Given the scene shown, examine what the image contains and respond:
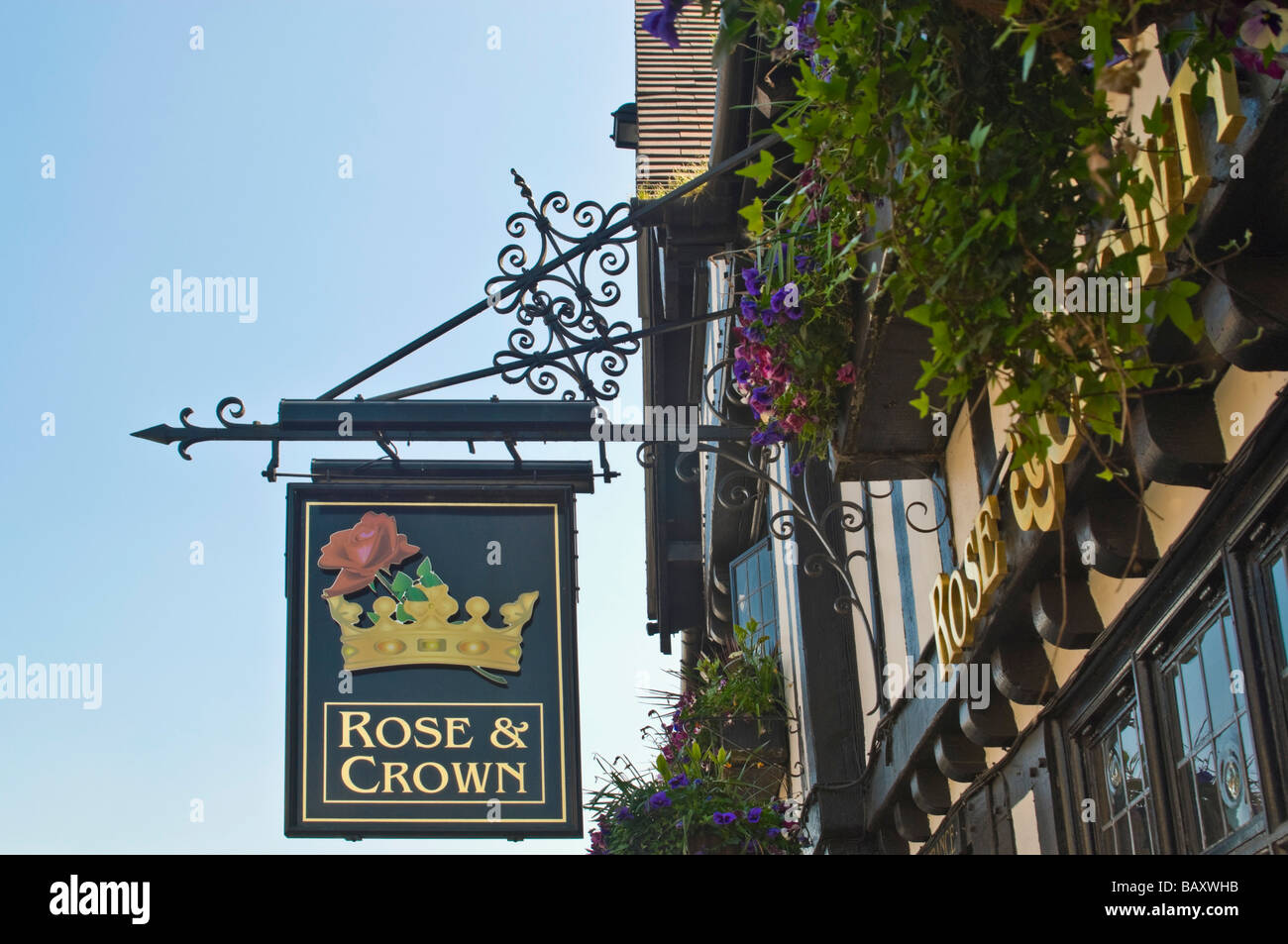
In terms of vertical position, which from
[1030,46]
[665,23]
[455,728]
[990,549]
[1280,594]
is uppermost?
[665,23]

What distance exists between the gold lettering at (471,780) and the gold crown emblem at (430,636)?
439mm

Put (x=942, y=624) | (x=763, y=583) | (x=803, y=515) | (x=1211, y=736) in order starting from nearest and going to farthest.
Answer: (x=1211, y=736) < (x=942, y=624) < (x=803, y=515) < (x=763, y=583)

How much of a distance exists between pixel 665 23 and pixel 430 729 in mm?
4078

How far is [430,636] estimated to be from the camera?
6645 millimetres

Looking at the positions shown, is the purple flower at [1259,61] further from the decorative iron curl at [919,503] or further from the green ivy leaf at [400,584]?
the green ivy leaf at [400,584]

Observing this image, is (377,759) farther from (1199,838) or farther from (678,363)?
(678,363)

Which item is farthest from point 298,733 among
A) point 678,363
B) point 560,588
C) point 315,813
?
point 678,363

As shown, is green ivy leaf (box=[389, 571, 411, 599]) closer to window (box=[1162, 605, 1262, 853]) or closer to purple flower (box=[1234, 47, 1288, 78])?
window (box=[1162, 605, 1262, 853])

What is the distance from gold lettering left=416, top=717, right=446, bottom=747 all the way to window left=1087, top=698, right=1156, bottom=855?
277cm

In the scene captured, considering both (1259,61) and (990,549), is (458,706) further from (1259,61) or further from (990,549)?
(1259,61)

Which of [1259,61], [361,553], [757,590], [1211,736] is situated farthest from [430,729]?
[757,590]

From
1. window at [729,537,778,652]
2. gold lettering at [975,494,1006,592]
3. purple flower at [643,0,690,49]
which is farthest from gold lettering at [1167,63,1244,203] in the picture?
window at [729,537,778,652]

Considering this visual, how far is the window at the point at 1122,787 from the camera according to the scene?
15.1ft
